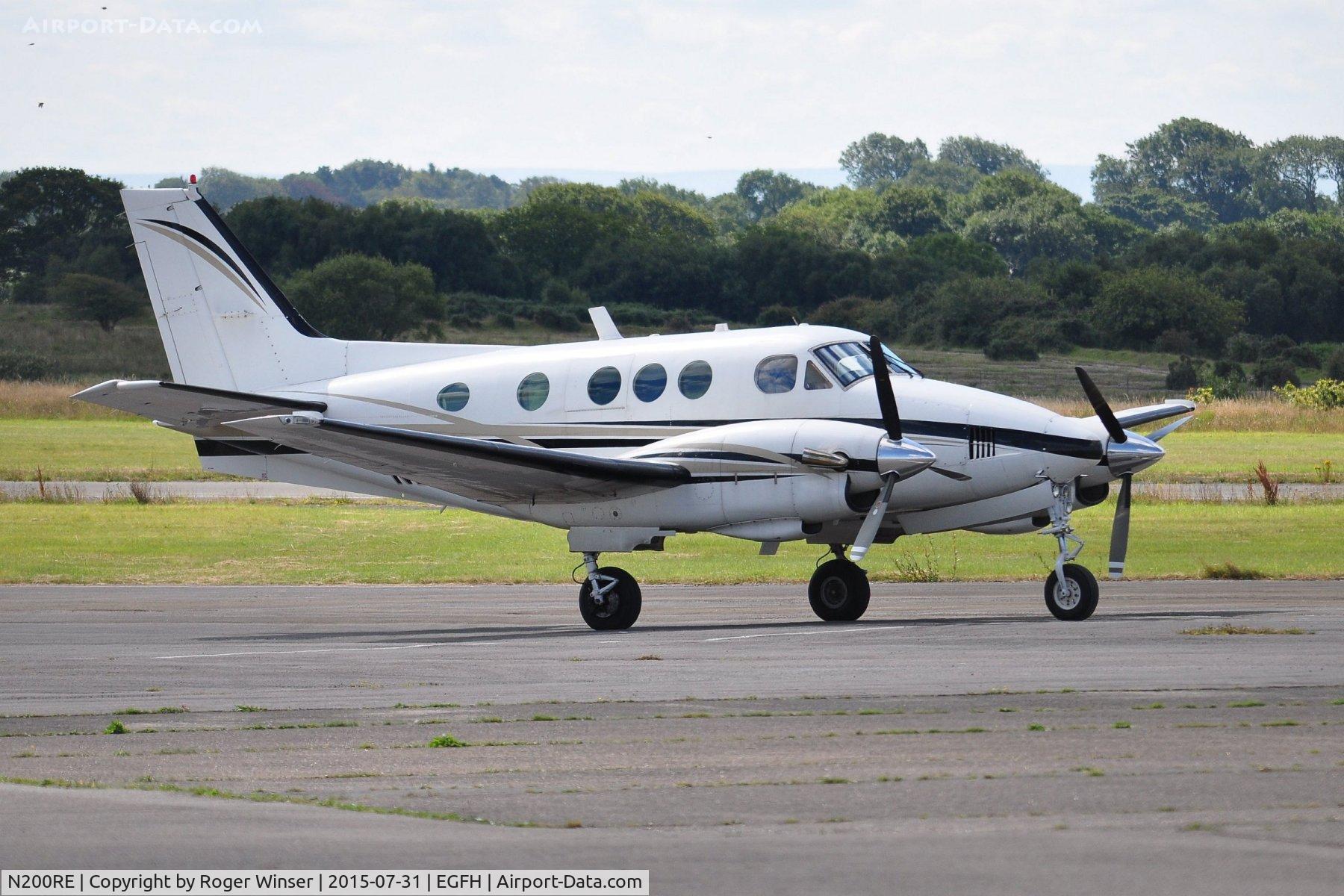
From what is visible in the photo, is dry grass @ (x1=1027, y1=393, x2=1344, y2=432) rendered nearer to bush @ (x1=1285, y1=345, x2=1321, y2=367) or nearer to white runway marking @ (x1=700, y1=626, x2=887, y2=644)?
bush @ (x1=1285, y1=345, x2=1321, y2=367)

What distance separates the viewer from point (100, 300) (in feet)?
285

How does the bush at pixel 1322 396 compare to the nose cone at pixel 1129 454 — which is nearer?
the nose cone at pixel 1129 454

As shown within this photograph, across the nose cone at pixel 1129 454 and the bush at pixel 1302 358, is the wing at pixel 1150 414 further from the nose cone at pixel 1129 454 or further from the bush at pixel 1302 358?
the bush at pixel 1302 358

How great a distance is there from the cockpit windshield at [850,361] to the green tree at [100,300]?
7390cm

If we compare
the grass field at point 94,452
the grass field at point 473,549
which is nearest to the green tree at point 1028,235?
the grass field at point 94,452

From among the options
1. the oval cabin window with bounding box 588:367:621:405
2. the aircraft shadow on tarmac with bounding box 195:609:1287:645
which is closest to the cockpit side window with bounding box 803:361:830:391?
the oval cabin window with bounding box 588:367:621:405

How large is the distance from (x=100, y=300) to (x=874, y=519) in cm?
7632

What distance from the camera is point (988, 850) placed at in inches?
286

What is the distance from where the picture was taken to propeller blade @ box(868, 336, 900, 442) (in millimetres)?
18328

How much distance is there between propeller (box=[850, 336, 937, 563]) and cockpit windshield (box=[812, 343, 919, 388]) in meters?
0.41

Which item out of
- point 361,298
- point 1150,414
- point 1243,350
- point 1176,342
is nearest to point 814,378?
point 1150,414

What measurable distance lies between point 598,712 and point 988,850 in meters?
4.94

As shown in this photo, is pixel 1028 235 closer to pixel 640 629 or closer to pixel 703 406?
pixel 703 406

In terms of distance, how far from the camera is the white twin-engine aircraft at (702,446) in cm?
1814
